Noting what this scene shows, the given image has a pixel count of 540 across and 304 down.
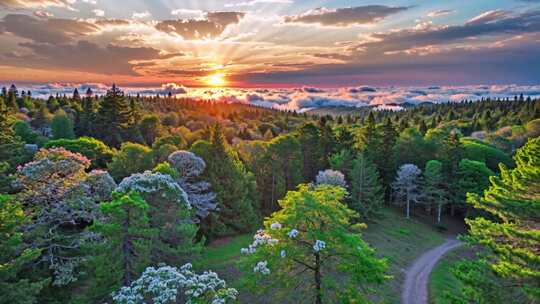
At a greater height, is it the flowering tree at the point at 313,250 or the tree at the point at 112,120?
the tree at the point at 112,120

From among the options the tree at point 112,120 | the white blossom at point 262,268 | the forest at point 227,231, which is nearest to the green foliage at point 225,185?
A: the forest at point 227,231

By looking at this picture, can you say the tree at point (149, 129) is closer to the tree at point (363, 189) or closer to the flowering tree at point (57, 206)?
the tree at point (363, 189)

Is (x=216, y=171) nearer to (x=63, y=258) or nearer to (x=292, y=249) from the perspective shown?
(x=63, y=258)

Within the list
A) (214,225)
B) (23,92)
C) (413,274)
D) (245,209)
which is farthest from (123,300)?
(23,92)

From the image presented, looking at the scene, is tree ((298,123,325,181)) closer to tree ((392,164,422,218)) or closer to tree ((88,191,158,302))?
tree ((392,164,422,218))

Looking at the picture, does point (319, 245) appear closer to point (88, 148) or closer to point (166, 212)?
point (166, 212)

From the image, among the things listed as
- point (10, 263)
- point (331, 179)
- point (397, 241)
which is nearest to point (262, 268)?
point (10, 263)
